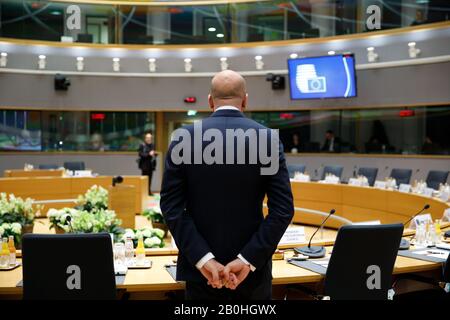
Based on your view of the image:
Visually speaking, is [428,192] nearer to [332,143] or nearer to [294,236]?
[294,236]

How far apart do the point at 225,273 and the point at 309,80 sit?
349 inches

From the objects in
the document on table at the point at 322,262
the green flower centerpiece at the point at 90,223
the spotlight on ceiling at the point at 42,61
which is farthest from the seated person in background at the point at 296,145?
the document on table at the point at 322,262

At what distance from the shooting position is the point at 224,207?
216cm

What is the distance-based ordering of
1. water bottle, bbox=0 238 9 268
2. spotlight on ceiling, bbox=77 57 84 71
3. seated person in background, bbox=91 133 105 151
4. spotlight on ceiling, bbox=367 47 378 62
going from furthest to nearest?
seated person in background, bbox=91 133 105 151 → spotlight on ceiling, bbox=77 57 84 71 → spotlight on ceiling, bbox=367 47 378 62 → water bottle, bbox=0 238 9 268

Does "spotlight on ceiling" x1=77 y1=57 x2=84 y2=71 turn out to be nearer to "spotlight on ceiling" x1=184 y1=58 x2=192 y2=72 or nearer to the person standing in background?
"spotlight on ceiling" x1=184 y1=58 x2=192 y2=72

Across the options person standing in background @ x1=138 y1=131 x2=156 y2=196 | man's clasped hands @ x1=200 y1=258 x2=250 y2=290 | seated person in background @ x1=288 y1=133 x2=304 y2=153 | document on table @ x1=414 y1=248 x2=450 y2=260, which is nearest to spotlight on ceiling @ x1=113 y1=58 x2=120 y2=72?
person standing in background @ x1=138 y1=131 x2=156 y2=196

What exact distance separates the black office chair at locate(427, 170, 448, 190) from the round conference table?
112 cm

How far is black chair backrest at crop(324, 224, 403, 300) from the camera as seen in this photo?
268 cm

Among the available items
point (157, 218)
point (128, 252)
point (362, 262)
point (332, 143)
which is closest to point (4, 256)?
point (128, 252)

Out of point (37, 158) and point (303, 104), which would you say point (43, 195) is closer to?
point (37, 158)

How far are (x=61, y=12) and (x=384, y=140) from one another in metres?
7.31

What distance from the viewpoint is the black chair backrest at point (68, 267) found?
7.97ft
